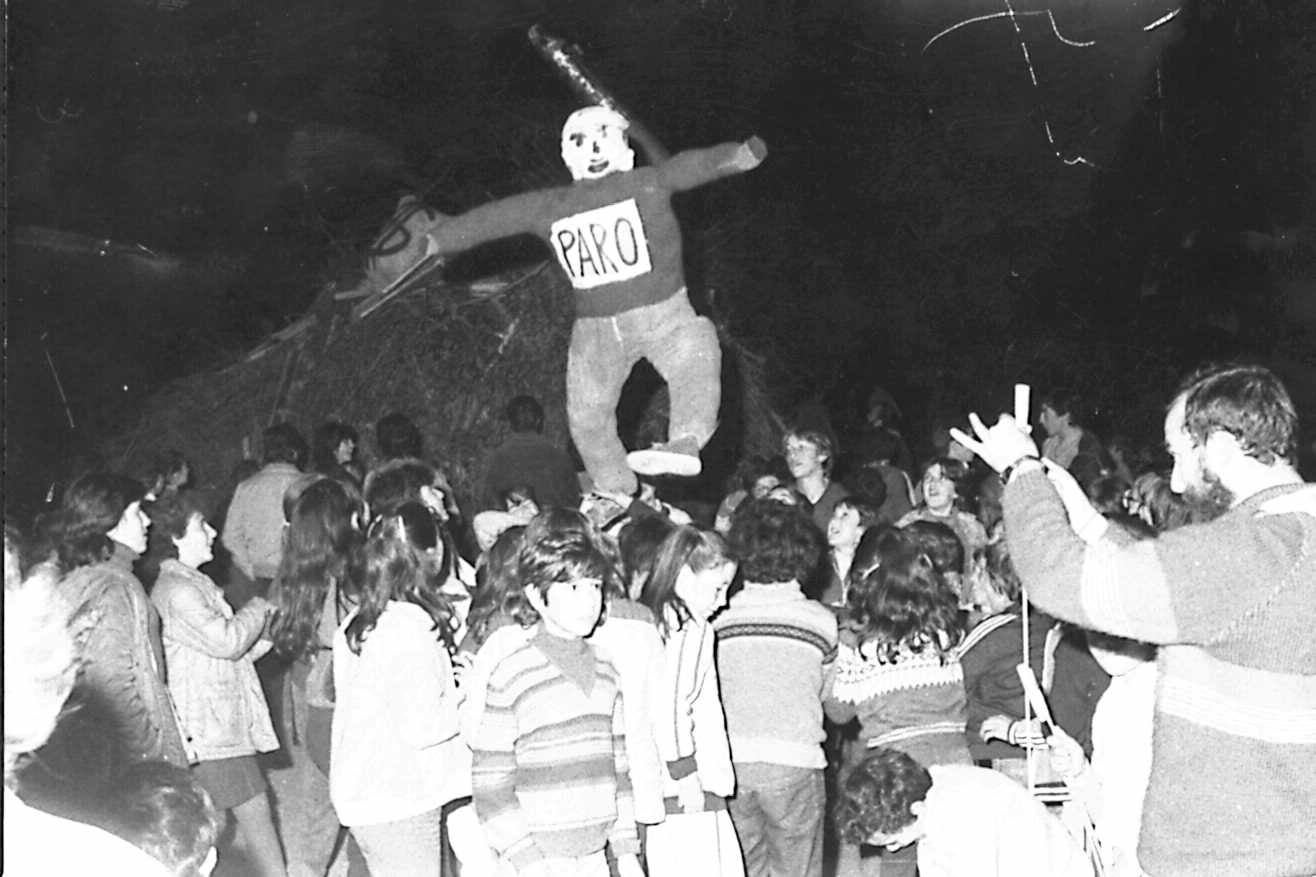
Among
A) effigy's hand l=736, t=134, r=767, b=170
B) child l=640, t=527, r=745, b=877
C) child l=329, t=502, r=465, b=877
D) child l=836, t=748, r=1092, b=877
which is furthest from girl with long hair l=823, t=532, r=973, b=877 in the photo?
effigy's hand l=736, t=134, r=767, b=170

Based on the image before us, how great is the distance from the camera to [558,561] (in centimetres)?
314

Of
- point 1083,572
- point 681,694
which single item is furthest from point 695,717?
point 1083,572

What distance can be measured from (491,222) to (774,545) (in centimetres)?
144

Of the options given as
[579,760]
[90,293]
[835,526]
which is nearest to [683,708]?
[579,760]

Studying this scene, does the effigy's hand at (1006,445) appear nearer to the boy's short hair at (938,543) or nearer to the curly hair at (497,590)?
the curly hair at (497,590)

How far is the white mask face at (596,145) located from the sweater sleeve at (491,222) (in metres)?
0.15

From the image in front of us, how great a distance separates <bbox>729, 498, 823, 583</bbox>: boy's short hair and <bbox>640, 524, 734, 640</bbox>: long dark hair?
189 millimetres

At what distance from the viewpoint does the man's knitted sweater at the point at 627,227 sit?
4.51 metres

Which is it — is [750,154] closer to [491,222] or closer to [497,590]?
[491,222]

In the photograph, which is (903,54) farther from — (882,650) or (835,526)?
(882,650)

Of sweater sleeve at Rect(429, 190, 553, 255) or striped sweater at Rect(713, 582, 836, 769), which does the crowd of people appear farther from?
sweater sleeve at Rect(429, 190, 553, 255)

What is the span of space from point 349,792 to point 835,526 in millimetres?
1686

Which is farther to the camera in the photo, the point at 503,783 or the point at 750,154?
the point at 750,154

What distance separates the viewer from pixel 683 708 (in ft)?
11.4
